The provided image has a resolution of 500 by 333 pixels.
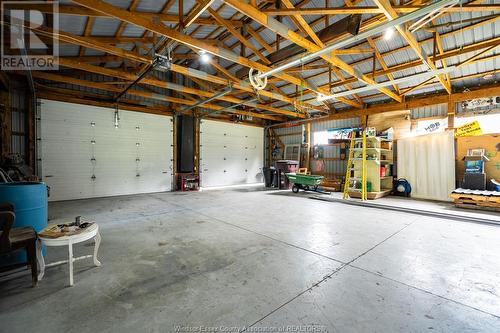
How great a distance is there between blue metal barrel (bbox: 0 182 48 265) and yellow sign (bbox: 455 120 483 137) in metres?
10.1

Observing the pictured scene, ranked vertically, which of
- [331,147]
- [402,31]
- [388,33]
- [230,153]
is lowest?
[230,153]

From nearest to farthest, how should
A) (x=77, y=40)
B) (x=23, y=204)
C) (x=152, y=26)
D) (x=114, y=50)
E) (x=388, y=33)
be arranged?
(x=23, y=204), (x=152, y=26), (x=388, y=33), (x=77, y=40), (x=114, y=50)

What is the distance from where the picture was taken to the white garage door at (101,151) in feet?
22.8

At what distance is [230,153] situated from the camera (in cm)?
1132

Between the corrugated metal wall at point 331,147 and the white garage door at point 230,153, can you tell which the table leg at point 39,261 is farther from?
the corrugated metal wall at point 331,147

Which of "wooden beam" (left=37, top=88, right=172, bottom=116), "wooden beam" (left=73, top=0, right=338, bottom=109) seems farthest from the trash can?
"wooden beam" (left=73, top=0, right=338, bottom=109)

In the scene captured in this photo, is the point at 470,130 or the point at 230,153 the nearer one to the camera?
the point at 470,130

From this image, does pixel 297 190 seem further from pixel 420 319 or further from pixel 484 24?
pixel 420 319

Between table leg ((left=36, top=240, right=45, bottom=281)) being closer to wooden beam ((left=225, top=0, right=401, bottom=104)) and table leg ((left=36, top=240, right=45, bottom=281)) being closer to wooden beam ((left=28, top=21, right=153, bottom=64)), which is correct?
wooden beam ((left=28, top=21, right=153, bottom=64))

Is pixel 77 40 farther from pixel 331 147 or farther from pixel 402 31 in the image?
pixel 331 147

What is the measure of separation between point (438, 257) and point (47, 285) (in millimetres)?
4590

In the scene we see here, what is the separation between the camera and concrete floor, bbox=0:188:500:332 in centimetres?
173

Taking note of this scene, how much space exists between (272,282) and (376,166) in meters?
6.56

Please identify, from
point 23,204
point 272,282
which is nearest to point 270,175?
point 272,282
